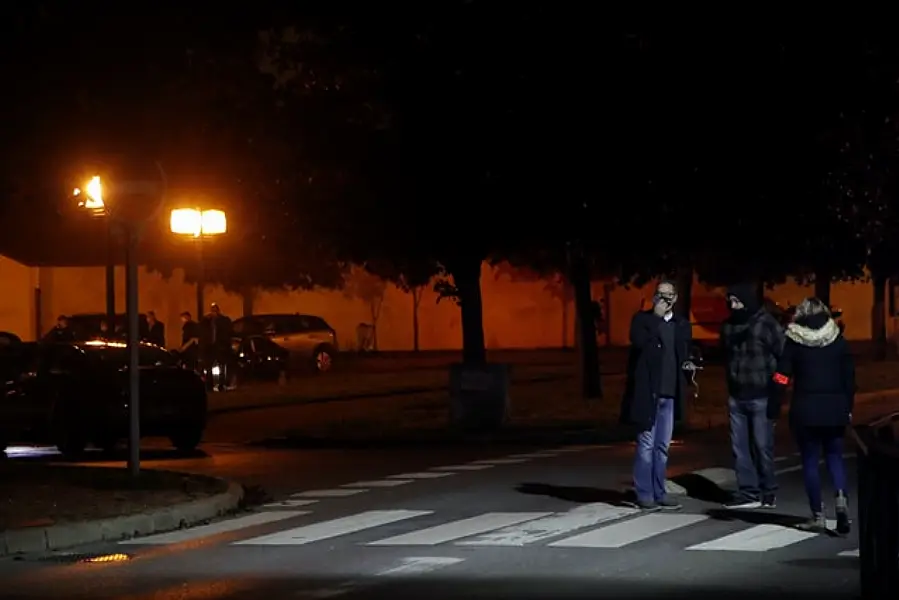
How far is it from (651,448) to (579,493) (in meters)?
1.85

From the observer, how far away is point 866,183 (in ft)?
104

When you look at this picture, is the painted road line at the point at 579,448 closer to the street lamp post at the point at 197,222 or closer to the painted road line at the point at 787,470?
the painted road line at the point at 787,470

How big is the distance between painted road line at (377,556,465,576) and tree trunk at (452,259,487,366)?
14.1m

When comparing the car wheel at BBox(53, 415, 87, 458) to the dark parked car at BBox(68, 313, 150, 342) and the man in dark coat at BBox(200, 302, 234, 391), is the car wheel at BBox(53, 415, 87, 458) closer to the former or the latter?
the man in dark coat at BBox(200, 302, 234, 391)

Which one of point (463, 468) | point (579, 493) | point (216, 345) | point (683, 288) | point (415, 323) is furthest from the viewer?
point (415, 323)

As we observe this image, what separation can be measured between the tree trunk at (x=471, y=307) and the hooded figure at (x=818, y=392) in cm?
1320

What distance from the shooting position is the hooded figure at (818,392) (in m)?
13.5

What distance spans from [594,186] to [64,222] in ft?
102

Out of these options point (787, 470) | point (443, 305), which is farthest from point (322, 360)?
point (787, 470)

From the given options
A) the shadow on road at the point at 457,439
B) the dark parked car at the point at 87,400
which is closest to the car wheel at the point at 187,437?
the dark parked car at the point at 87,400

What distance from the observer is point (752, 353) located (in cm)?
1489

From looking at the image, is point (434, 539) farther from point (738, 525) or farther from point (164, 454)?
point (164, 454)

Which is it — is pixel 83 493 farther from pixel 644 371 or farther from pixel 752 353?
pixel 752 353

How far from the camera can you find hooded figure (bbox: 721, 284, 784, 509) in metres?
A: 14.8
